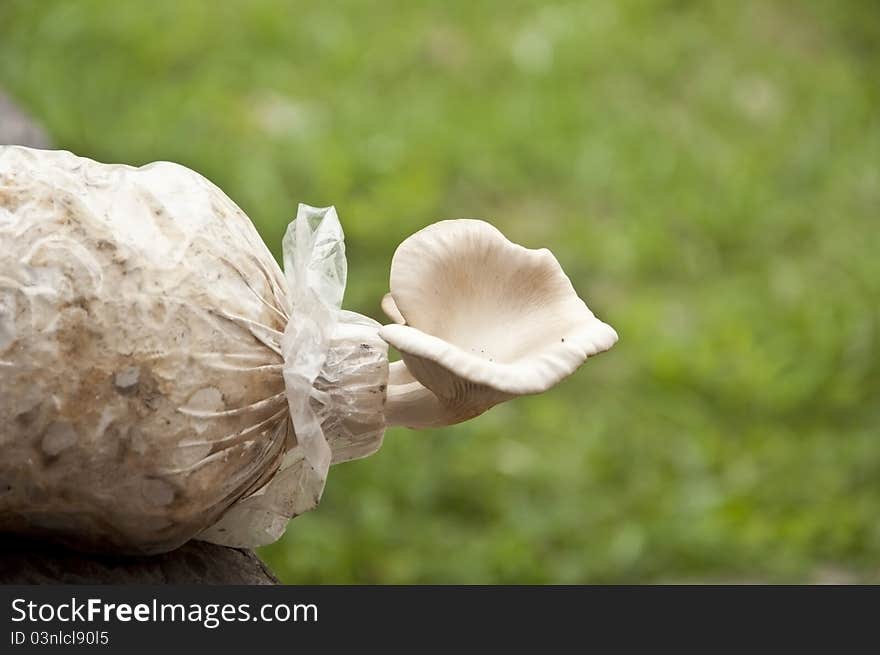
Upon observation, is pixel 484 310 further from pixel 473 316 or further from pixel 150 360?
pixel 150 360

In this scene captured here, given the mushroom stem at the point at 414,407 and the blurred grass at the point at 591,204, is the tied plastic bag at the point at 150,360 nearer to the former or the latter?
the mushroom stem at the point at 414,407

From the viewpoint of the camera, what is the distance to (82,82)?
4.37 meters

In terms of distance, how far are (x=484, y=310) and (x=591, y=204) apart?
2.73 meters

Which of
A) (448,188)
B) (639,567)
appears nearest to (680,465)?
(639,567)

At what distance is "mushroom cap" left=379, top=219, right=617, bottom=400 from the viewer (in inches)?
59.1

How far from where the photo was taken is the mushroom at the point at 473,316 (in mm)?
1547

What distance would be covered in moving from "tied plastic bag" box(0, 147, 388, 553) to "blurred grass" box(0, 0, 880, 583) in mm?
1424

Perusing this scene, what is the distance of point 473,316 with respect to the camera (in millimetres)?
1708

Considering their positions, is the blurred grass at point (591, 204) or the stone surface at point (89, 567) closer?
the stone surface at point (89, 567)

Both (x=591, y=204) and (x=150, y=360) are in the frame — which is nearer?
(x=150, y=360)

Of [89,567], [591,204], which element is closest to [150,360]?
[89,567]

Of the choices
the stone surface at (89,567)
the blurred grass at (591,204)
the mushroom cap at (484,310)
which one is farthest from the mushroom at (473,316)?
the blurred grass at (591,204)

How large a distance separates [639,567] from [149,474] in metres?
1.93

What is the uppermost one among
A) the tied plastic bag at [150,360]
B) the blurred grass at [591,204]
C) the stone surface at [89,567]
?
the blurred grass at [591,204]
